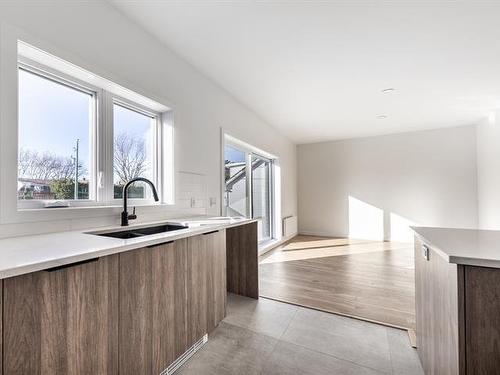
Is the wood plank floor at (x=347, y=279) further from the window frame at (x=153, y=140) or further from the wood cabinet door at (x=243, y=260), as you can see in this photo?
the window frame at (x=153, y=140)

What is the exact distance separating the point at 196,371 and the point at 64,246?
1.10m

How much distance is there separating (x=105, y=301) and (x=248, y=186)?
318cm

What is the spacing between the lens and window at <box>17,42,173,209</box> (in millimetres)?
1363

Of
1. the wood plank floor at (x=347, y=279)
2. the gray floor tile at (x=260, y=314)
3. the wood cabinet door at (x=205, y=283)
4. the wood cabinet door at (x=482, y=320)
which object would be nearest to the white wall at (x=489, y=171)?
the wood plank floor at (x=347, y=279)

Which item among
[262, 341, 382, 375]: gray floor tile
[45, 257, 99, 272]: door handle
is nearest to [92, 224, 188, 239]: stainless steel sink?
[45, 257, 99, 272]: door handle

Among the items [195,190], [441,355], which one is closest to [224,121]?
[195,190]

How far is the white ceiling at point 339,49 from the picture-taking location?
5.72 feet

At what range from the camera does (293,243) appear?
17.3 feet

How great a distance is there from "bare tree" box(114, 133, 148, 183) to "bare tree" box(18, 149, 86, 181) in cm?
29

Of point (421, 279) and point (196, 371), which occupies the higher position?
point (421, 279)

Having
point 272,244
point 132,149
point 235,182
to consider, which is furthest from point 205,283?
point 272,244

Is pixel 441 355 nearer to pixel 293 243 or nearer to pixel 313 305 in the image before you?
pixel 313 305

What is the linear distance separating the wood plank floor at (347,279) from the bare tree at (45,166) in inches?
84.3

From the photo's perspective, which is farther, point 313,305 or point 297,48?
point 313,305
